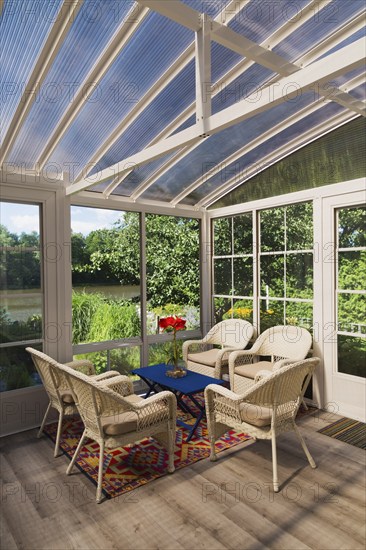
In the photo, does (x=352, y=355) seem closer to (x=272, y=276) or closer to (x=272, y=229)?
(x=272, y=276)

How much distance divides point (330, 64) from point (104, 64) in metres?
1.77

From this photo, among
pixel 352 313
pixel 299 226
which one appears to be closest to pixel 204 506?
pixel 352 313

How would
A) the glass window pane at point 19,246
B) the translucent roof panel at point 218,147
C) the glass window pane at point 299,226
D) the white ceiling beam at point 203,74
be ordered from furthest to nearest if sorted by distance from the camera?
1. the glass window pane at point 299,226
2. the glass window pane at point 19,246
3. the translucent roof panel at point 218,147
4. the white ceiling beam at point 203,74

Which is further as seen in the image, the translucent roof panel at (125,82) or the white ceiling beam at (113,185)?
the white ceiling beam at (113,185)

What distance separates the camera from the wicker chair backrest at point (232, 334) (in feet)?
17.1

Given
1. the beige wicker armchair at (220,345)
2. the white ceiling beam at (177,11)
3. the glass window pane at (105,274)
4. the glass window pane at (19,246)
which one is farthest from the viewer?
the glass window pane at (105,274)

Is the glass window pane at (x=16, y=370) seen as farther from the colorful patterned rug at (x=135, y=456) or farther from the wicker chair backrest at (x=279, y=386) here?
the wicker chair backrest at (x=279, y=386)

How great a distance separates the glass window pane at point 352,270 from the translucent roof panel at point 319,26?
7.10 ft

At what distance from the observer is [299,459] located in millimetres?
3301

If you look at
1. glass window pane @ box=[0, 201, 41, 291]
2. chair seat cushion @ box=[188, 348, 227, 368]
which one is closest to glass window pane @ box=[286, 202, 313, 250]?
chair seat cushion @ box=[188, 348, 227, 368]

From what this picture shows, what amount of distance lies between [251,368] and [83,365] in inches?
78.1

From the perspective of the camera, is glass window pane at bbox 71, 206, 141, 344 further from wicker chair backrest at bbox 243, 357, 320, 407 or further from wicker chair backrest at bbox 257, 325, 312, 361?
A: wicker chair backrest at bbox 243, 357, 320, 407

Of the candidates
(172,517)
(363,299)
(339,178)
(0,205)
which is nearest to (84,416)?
(172,517)

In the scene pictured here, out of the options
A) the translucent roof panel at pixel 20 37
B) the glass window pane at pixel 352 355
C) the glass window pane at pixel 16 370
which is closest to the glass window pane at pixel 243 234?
the glass window pane at pixel 352 355
